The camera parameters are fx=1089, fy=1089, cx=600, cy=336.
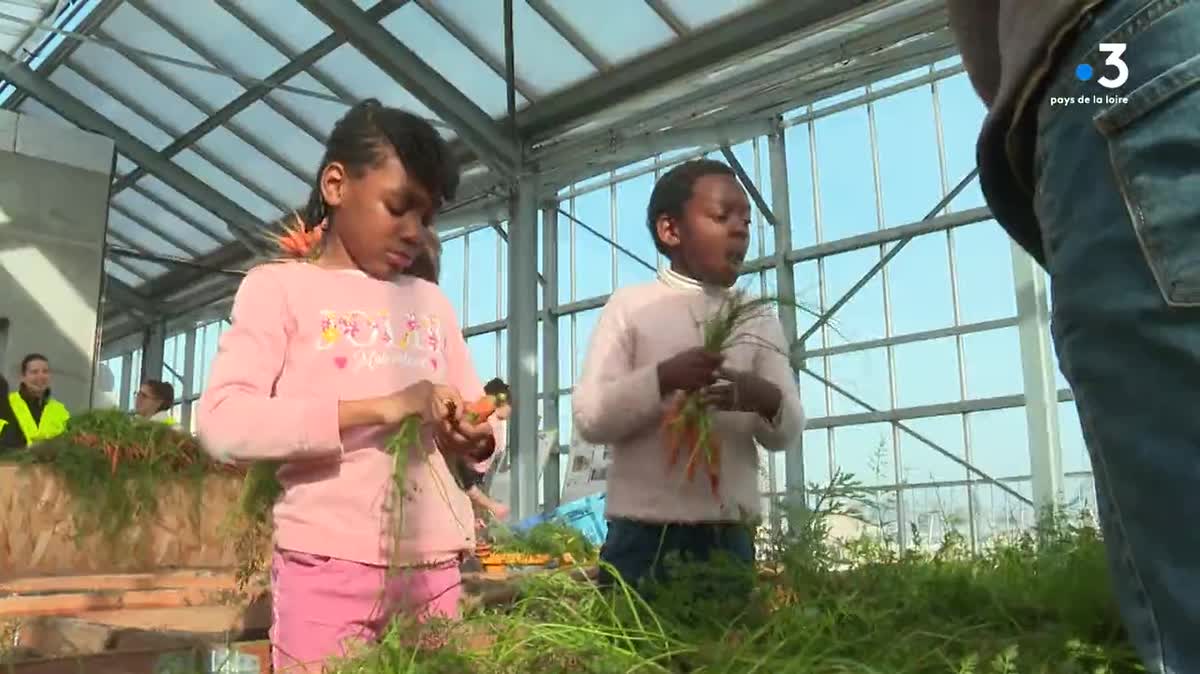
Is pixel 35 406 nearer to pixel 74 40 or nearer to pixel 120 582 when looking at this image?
pixel 120 582

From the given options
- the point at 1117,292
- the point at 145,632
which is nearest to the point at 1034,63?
the point at 1117,292

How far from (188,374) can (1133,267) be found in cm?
1725

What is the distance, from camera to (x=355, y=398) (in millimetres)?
1383

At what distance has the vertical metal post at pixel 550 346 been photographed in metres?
9.55

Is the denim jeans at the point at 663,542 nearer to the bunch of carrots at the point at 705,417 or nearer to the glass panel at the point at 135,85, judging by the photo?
the bunch of carrots at the point at 705,417

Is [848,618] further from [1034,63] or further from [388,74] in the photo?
[388,74]

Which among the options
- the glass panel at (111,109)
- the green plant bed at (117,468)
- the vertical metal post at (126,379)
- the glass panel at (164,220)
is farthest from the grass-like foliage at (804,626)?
the vertical metal post at (126,379)

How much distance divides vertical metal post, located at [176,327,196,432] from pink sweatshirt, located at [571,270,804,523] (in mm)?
15440

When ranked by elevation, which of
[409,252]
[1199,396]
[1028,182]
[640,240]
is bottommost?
[1199,396]

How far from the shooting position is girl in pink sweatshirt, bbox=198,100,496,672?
1278 millimetres

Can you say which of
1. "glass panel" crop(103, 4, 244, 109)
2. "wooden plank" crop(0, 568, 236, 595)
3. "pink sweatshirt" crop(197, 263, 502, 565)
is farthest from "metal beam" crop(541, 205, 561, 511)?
"pink sweatshirt" crop(197, 263, 502, 565)

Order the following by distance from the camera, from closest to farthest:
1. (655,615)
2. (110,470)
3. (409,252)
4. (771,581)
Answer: (655,615), (771,581), (409,252), (110,470)

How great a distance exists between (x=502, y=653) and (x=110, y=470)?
2737 millimetres

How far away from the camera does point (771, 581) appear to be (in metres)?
1.30
